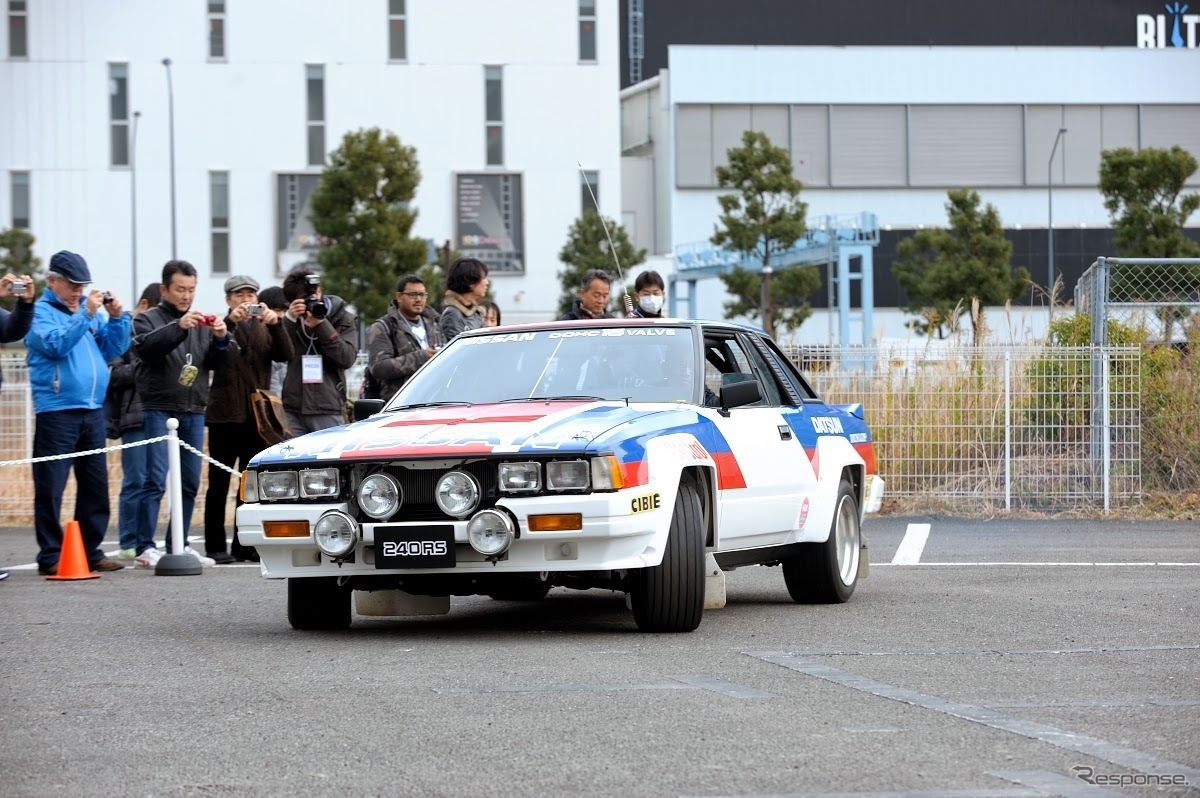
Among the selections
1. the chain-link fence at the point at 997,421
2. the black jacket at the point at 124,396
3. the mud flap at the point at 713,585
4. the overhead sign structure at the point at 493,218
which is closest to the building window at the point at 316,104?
the overhead sign structure at the point at 493,218

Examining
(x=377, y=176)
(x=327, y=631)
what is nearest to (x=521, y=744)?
(x=327, y=631)

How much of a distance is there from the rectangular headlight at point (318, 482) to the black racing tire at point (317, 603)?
48 centimetres

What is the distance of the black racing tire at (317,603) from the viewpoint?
8.40 meters

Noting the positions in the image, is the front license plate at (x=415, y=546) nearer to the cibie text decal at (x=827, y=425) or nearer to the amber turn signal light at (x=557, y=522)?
the amber turn signal light at (x=557, y=522)

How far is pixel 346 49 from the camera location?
6353 centimetres

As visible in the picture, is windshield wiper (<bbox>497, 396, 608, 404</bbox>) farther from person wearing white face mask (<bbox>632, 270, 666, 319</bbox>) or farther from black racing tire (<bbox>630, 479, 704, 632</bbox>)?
person wearing white face mask (<bbox>632, 270, 666, 319</bbox>)

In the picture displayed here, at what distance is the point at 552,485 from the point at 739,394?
126cm

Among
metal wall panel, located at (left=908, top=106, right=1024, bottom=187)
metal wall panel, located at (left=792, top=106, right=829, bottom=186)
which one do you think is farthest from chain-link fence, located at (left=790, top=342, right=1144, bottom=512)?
metal wall panel, located at (left=908, top=106, right=1024, bottom=187)

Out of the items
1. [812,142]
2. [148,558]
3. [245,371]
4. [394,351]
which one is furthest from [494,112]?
[394,351]

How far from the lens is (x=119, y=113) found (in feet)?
208

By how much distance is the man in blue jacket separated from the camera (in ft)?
37.6

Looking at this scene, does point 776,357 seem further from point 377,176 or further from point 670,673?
point 377,176

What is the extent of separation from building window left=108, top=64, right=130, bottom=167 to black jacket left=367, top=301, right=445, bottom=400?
5356 centimetres

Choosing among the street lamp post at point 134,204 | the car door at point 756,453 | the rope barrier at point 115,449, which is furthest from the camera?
the street lamp post at point 134,204
